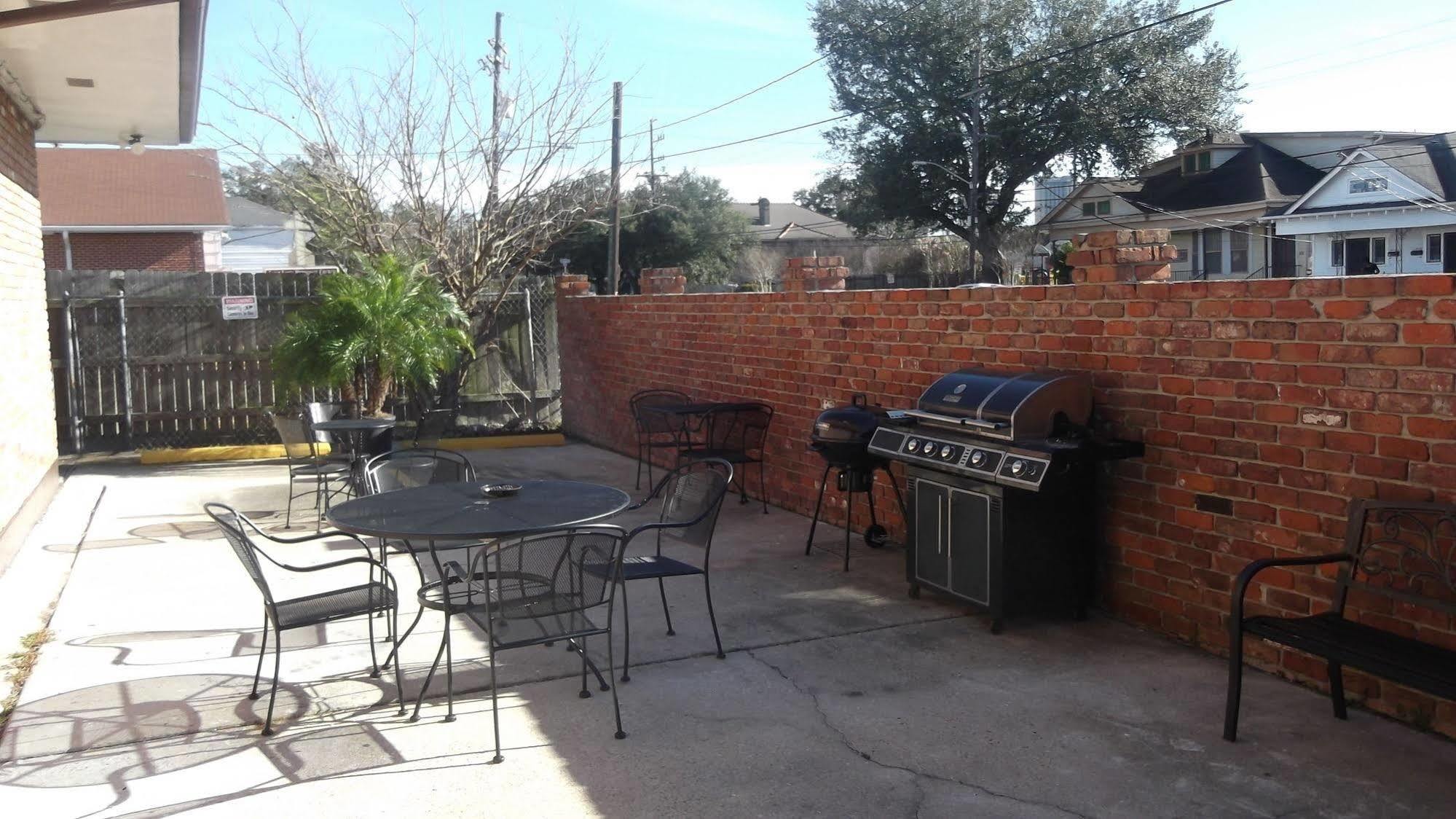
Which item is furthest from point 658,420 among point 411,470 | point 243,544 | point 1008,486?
point 243,544

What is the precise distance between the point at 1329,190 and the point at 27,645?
3051 cm

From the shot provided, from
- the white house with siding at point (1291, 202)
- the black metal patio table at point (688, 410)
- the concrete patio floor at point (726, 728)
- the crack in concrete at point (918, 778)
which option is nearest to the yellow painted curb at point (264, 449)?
the black metal patio table at point (688, 410)

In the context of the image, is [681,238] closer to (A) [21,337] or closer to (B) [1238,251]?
(B) [1238,251]

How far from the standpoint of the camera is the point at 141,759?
4.15 metres

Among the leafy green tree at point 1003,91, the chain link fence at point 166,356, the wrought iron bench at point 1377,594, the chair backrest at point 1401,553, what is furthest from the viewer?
the leafy green tree at point 1003,91

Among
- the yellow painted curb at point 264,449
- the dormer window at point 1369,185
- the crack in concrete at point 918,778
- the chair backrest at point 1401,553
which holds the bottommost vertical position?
the crack in concrete at point 918,778

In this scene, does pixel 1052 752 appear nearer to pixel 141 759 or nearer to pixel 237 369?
pixel 141 759

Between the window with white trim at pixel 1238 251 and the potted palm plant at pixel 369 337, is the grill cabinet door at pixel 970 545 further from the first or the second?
the window with white trim at pixel 1238 251

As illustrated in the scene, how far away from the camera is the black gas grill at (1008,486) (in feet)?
17.2

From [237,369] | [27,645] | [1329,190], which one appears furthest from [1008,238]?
[27,645]

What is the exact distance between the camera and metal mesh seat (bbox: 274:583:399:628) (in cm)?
443

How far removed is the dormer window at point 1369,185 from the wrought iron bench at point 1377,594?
1101 inches

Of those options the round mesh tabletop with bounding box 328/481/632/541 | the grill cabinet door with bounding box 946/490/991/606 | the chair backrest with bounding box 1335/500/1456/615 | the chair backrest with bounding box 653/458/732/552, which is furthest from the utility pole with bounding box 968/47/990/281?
the chair backrest with bounding box 1335/500/1456/615

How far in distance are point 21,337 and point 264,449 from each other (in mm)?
3974
